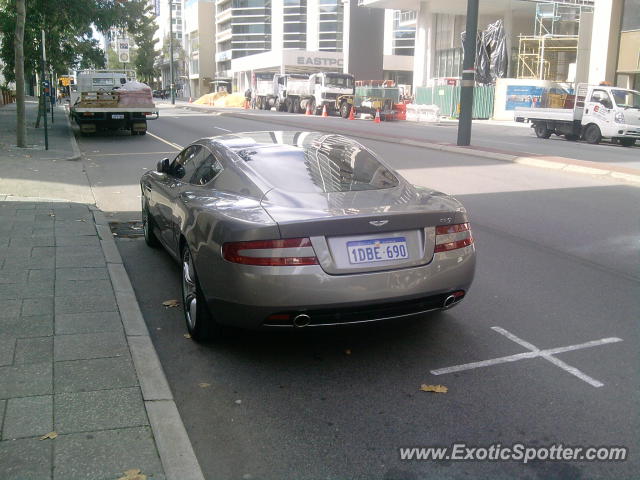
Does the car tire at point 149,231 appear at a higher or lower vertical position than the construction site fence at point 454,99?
lower

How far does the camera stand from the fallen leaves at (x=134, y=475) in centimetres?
303

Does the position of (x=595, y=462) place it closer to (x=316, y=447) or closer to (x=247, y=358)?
(x=316, y=447)

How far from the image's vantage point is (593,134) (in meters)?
25.9

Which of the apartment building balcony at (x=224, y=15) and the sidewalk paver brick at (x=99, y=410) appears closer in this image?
the sidewalk paver brick at (x=99, y=410)

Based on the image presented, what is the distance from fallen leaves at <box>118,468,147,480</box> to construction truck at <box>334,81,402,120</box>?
36798 mm

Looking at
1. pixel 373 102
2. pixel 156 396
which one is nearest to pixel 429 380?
pixel 156 396

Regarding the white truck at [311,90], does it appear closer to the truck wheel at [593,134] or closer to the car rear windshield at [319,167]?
the truck wheel at [593,134]

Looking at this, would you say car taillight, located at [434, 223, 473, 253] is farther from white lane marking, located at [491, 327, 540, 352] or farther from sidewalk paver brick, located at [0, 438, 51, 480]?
sidewalk paver brick, located at [0, 438, 51, 480]

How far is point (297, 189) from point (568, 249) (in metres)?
4.18

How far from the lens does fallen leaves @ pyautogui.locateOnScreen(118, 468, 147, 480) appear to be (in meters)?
3.03

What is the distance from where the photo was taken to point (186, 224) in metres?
5.15

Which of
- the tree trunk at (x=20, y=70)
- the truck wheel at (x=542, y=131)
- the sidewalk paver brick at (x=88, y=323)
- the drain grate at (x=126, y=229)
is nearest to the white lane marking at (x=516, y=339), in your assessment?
the sidewalk paver brick at (x=88, y=323)

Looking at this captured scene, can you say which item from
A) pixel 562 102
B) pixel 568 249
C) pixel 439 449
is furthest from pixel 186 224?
pixel 562 102
